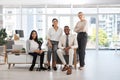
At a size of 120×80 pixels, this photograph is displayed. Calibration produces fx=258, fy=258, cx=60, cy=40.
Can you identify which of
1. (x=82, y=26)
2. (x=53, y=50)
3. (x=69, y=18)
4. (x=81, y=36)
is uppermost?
(x=69, y=18)

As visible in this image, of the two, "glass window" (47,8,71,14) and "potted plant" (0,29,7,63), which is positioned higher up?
"glass window" (47,8,71,14)

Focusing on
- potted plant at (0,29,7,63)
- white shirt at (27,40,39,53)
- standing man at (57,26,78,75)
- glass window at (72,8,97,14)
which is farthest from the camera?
glass window at (72,8,97,14)

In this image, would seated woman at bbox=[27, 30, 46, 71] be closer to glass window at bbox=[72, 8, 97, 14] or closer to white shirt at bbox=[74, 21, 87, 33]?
white shirt at bbox=[74, 21, 87, 33]

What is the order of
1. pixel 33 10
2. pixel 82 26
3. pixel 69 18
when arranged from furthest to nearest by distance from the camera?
1. pixel 33 10
2. pixel 69 18
3. pixel 82 26

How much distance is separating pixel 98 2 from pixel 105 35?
2343mm

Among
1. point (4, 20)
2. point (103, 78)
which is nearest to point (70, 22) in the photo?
point (4, 20)

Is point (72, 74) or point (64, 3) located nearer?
point (72, 74)

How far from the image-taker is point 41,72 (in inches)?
272

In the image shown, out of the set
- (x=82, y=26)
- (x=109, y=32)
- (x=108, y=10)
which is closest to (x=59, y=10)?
(x=108, y=10)

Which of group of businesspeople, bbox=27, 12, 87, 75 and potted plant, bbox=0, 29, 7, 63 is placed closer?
group of businesspeople, bbox=27, 12, 87, 75

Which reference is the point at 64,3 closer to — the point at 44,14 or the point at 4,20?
the point at 44,14

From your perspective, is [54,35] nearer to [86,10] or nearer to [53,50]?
[53,50]

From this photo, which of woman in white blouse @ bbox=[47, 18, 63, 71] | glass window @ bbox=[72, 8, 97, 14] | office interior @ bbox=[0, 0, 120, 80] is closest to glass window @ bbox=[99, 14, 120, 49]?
office interior @ bbox=[0, 0, 120, 80]

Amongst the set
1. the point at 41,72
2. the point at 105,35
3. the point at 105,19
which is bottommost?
the point at 41,72
